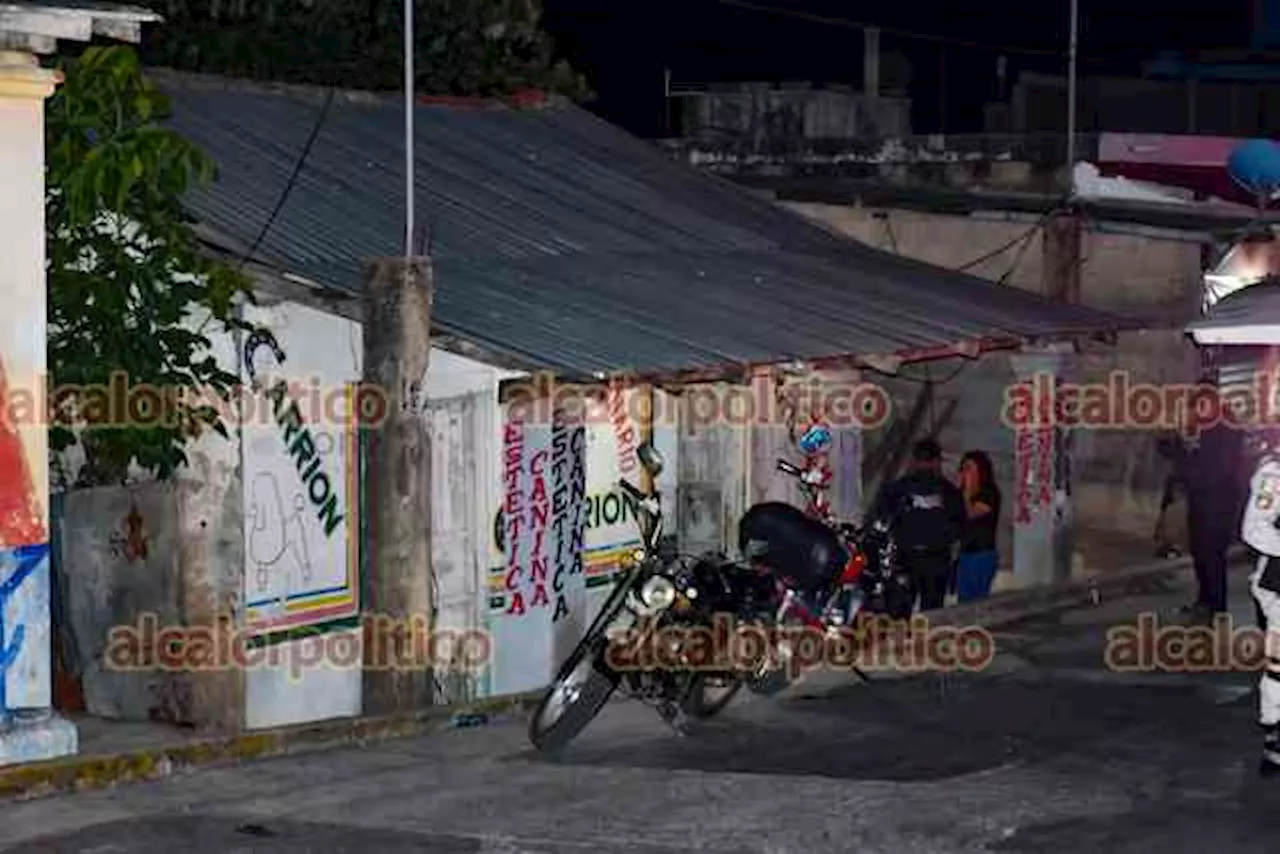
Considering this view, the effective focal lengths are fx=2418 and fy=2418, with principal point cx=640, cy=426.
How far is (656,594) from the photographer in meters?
11.8

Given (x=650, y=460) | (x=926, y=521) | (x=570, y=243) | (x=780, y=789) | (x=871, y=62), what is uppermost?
(x=871, y=62)

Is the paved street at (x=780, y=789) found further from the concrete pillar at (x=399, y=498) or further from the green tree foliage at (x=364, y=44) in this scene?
the green tree foliage at (x=364, y=44)

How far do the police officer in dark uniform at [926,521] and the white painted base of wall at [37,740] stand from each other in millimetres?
5536

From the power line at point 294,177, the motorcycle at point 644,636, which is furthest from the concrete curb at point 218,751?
the power line at point 294,177

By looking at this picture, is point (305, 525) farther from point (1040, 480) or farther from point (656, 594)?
point (1040, 480)

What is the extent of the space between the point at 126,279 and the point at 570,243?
3.95m

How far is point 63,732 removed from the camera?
37.2 feet

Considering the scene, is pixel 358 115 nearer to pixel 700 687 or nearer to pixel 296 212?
pixel 296 212

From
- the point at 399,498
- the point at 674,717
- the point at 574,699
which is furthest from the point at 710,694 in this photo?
the point at 399,498

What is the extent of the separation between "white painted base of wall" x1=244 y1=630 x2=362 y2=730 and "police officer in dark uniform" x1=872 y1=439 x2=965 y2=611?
3.52 metres

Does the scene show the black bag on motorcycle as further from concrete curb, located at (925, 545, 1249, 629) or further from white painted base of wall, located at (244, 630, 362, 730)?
concrete curb, located at (925, 545, 1249, 629)

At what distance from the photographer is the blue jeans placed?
17734 mm

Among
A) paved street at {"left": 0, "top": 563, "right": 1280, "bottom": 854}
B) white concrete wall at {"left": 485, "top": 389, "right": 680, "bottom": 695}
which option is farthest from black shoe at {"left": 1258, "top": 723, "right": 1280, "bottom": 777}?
white concrete wall at {"left": 485, "top": 389, "right": 680, "bottom": 695}

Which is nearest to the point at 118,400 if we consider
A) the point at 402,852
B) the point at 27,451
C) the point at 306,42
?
the point at 27,451
